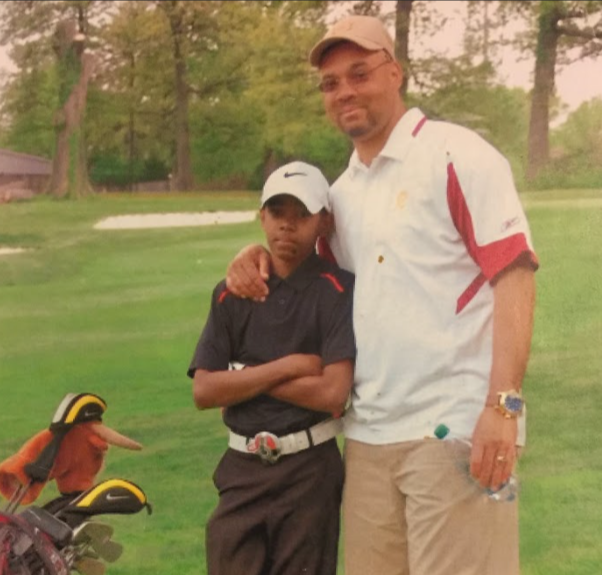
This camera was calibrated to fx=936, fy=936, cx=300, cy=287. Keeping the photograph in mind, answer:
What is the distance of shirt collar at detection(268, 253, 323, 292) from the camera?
72.4 inches

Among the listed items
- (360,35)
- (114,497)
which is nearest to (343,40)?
(360,35)

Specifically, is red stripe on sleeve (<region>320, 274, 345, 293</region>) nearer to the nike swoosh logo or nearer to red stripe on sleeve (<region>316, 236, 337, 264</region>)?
red stripe on sleeve (<region>316, 236, 337, 264</region>)

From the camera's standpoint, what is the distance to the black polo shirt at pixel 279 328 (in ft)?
5.96

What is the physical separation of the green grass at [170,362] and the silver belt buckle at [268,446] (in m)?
0.45

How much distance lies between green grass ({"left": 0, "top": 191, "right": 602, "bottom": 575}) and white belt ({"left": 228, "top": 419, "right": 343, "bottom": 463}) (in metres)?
0.43

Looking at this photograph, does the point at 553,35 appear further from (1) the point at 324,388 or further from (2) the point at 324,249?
(1) the point at 324,388

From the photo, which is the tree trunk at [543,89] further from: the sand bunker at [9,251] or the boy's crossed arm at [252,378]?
the sand bunker at [9,251]

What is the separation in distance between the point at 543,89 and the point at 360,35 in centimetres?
71

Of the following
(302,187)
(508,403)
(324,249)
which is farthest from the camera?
(324,249)

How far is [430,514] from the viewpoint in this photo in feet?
5.58

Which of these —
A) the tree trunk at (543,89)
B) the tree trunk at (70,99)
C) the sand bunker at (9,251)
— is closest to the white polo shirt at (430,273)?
the tree trunk at (543,89)

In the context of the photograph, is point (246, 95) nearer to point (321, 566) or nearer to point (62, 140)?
point (62, 140)

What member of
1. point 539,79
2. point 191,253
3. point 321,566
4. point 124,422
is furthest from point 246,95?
point 321,566

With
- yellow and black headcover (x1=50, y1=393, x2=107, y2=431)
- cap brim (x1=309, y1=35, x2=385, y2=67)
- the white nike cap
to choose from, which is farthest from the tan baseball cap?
yellow and black headcover (x1=50, y1=393, x2=107, y2=431)
